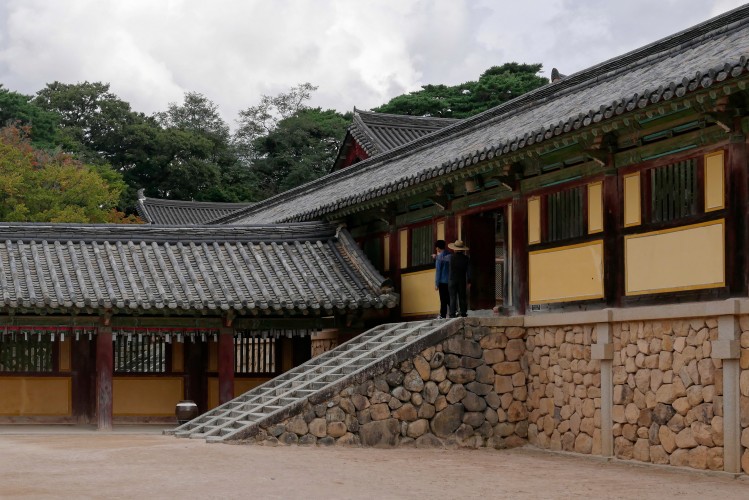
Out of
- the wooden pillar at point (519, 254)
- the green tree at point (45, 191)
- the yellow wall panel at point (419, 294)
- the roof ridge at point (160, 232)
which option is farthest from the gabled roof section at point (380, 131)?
the wooden pillar at point (519, 254)

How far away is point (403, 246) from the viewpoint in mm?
20594

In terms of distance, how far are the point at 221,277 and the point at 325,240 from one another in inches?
113

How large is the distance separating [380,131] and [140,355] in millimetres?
15294

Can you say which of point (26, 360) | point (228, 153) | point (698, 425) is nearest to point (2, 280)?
point (26, 360)

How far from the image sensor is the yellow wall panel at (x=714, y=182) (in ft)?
42.4

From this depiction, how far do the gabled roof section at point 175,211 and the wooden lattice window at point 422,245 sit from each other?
1004 inches

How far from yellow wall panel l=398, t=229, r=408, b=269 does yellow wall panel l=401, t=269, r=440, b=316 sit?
0.75ft

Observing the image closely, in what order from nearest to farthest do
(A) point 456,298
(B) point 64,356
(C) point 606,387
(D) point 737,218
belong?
(D) point 737,218 < (C) point 606,387 < (A) point 456,298 < (B) point 64,356

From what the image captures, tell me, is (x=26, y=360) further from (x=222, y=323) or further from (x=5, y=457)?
(x=5, y=457)

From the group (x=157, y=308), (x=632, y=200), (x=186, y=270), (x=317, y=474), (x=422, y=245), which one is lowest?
(x=317, y=474)

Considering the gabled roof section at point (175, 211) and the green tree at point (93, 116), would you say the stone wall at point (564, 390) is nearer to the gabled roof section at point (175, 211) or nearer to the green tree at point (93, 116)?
the gabled roof section at point (175, 211)

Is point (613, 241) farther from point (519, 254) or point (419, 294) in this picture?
point (419, 294)

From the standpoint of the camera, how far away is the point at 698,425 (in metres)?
12.8

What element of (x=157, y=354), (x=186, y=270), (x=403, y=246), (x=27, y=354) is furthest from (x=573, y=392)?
(x=27, y=354)
